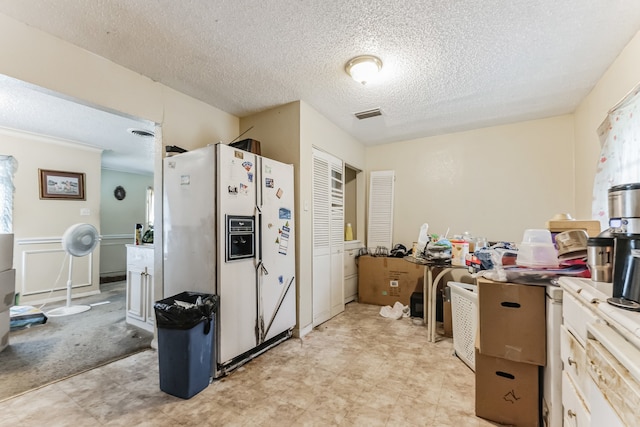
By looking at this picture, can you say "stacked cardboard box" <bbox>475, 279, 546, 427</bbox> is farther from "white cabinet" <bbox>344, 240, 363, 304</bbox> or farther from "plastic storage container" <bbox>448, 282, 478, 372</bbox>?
"white cabinet" <bbox>344, 240, 363, 304</bbox>

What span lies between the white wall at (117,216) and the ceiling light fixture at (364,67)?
593 centimetres

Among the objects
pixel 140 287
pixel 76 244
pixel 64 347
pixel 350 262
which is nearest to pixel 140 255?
pixel 140 287

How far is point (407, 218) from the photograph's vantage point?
4383 mm

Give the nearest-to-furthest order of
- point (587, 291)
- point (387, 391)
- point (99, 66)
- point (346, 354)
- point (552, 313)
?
1. point (587, 291)
2. point (552, 313)
3. point (387, 391)
4. point (99, 66)
5. point (346, 354)

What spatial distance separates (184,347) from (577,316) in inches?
85.8

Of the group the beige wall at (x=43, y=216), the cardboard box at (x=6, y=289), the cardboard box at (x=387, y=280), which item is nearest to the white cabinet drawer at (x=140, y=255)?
the cardboard box at (x=6, y=289)

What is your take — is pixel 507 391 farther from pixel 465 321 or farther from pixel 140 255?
pixel 140 255

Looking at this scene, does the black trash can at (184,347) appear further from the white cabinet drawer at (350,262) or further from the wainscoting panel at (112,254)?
the wainscoting panel at (112,254)

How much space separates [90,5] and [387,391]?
318 cm

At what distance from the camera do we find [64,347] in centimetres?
266

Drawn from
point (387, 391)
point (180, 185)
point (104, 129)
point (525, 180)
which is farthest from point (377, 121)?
point (104, 129)

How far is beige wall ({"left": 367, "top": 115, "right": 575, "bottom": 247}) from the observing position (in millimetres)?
3469

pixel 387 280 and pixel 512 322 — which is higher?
pixel 512 322

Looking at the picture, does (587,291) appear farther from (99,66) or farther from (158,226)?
(99,66)
